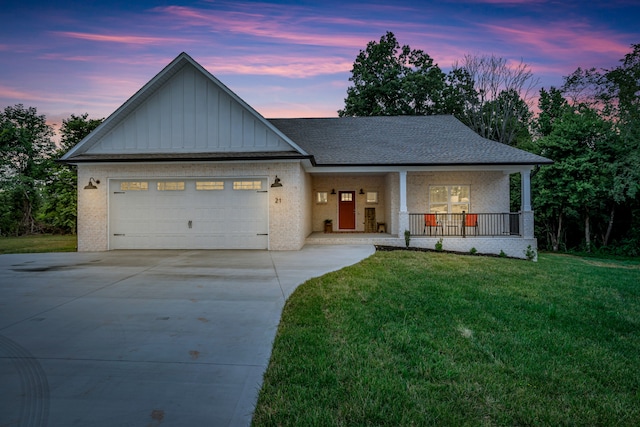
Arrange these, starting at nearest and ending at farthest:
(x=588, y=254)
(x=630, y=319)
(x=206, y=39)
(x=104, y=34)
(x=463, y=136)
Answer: (x=630, y=319) → (x=104, y=34) → (x=206, y=39) → (x=463, y=136) → (x=588, y=254)

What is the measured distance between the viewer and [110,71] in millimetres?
15234

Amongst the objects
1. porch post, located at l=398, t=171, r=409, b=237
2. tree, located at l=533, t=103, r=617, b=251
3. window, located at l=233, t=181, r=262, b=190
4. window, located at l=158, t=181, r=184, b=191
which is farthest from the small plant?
window, located at l=158, t=181, r=184, b=191

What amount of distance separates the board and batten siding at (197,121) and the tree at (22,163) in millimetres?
18056

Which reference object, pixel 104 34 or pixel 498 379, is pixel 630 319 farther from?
pixel 104 34

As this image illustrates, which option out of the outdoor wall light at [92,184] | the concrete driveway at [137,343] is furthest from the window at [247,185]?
the outdoor wall light at [92,184]

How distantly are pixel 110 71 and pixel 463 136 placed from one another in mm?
16498

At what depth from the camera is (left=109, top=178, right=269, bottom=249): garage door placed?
12.2m

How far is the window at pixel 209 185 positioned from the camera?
40.2 feet

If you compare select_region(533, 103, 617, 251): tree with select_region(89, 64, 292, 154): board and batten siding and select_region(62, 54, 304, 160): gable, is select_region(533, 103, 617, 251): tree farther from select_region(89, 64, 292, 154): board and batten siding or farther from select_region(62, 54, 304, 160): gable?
select_region(89, 64, 292, 154): board and batten siding

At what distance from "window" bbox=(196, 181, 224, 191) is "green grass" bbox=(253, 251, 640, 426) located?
22.4ft

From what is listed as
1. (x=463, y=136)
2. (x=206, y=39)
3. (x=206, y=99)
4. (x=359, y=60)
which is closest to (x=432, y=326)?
(x=206, y=99)

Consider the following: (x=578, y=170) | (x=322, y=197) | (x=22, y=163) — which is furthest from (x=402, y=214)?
(x=22, y=163)

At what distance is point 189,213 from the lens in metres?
12.2

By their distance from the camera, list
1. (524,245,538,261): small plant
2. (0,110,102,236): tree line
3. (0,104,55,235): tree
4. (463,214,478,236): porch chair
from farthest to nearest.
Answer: (0,104,55,235): tree, (0,110,102,236): tree line, (463,214,478,236): porch chair, (524,245,538,261): small plant
